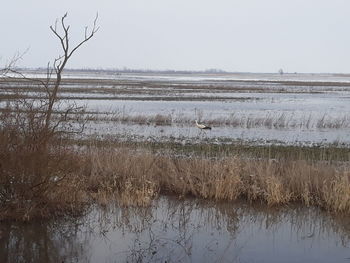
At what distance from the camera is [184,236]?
29.3 ft

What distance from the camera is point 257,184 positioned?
11445 mm

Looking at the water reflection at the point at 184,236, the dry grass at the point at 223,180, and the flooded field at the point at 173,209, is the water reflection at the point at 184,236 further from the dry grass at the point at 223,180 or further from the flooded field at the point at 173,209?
the dry grass at the point at 223,180

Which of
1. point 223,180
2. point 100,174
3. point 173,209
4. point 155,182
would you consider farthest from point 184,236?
point 100,174

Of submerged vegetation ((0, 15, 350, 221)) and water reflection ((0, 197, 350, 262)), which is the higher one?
submerged vegetation ((0, 15, 350, 221))

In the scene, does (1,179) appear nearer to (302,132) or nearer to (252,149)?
(252,149)

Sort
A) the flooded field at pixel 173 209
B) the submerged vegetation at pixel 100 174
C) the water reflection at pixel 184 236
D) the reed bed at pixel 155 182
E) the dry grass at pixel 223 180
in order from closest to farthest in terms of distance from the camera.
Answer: the water reflection at pixel 184 236 < the flooded field at pixel 173 209 < the submerged vegetation at pixel 100 174 < the reed bed at pixel 155 182 < the dry grass at pixel 223 180

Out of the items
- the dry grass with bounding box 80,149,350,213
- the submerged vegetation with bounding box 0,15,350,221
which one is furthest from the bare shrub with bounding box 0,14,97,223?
the dry grass with bounding box 80,149,350,213

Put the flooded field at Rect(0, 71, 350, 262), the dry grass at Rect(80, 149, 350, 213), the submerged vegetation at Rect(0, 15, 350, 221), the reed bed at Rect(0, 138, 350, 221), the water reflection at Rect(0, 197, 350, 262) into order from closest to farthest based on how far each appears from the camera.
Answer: the water reflection at Rect(0, 197, 350, 262) < the flooded field at Rect(0, 71, 350, 262) < the submerged vegetation at Rect(0, 15, 350, 221) < the reed bed at Rect(0, 138, 350, 221) < the dry grass at Rect(80, 149, 350, 213)

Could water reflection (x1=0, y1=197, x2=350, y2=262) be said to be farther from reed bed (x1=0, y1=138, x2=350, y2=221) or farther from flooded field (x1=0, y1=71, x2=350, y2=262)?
reed bed (x1=0, y1=138, x2=350, y2=221)

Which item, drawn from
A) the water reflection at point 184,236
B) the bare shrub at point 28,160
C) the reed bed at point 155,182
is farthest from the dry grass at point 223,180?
the bare shrub at point 28,160

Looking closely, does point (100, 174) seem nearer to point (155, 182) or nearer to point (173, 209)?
point (155, 182)

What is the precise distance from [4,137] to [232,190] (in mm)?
5569

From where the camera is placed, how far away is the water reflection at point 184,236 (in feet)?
26.0

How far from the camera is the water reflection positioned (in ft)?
26.0
